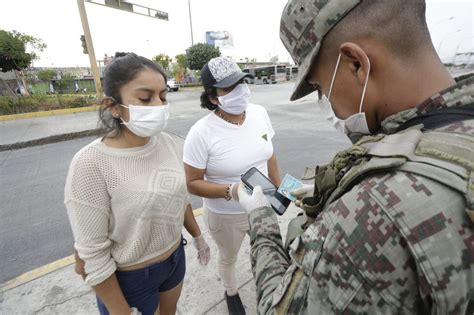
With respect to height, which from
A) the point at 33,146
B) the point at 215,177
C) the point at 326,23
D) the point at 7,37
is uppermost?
the point at 7,37

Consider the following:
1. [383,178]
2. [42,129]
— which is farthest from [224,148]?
[42,129]

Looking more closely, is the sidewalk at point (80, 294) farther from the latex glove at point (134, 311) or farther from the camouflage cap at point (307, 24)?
the camouflage cap at point (307, 24)

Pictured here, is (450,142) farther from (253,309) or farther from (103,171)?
(253,309)

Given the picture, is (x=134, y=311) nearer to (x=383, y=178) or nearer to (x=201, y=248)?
(x=201, y=248)

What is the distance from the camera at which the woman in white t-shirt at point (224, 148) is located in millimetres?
1773

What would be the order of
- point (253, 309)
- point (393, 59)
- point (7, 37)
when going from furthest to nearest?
point (7, 37) → point (253, 309) → point (393, 59)

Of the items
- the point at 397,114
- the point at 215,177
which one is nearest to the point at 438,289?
the point at 397,114

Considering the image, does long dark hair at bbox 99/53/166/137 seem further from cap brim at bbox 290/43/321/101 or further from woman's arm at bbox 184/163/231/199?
cap brim at bbox 290/43/321/101

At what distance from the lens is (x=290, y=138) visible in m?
6.68

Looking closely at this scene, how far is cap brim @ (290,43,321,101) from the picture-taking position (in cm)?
78

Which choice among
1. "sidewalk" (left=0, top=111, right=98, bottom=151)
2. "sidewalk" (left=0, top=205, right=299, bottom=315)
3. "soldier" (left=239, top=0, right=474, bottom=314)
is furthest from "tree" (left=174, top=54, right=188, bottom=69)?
"soldier" (left=239, top=0, right=474, bottom=314)

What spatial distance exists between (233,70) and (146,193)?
0.95m

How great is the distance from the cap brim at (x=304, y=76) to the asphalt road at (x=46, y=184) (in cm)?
278

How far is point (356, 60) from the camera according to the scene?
70 centimetres
